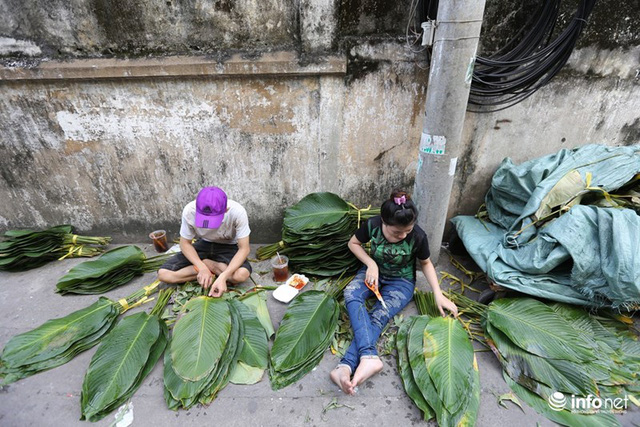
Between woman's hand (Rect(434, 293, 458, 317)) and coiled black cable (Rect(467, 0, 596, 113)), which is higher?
coiled black cable (Rect(467, 0, 596, 113))

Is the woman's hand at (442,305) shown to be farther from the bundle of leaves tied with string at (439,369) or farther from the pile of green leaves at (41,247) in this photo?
the pile of green leaves at (41,247)

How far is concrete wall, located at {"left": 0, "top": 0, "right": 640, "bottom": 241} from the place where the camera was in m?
2.46

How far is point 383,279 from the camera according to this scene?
238cm

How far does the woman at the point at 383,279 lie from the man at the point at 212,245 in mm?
924

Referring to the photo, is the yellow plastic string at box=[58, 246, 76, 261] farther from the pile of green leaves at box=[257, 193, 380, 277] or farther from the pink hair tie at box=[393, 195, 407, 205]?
the pink hair tie at box=[393, 195, 407, 205]

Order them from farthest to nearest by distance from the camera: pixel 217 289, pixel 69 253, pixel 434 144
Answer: pixel 69 253 → pixel 217 289 → pixel 434 144

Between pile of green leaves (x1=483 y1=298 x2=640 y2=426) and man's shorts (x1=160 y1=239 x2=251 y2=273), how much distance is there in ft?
6.65

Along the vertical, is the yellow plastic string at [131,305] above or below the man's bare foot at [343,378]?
below

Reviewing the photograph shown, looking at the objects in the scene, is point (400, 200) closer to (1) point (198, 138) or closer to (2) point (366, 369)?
(2) point (366, 369)

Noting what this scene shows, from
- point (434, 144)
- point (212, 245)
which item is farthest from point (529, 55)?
point (212, 245)

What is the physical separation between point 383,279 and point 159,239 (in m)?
2.28

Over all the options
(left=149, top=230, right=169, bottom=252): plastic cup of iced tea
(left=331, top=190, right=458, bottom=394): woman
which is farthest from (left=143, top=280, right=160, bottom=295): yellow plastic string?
(left=331, top=190, right=458, bottom=394): woman

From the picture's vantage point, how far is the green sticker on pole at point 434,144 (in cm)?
219

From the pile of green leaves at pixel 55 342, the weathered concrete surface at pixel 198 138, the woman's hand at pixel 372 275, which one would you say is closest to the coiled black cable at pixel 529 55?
the weathered concrete surface at pixel 198 138
